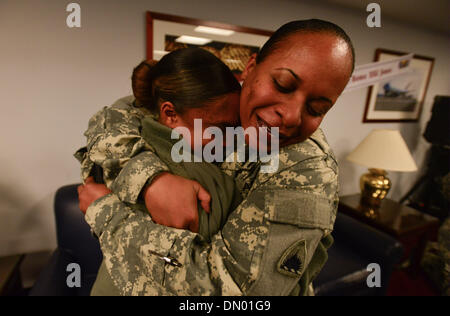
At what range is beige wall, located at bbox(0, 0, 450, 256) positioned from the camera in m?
1.24

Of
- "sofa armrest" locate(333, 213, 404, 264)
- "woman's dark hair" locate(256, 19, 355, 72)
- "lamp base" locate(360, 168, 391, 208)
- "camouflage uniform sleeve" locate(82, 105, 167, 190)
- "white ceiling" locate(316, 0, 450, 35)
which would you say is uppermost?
"white ceiling" locate(316, 0, 450, 35)

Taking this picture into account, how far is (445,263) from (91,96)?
1.76m

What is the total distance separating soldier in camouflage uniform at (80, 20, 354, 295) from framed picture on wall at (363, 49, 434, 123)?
210 cm

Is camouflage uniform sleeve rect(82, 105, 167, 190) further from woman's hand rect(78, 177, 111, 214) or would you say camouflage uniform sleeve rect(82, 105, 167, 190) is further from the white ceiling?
the white ceiling

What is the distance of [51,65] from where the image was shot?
51.8 inches

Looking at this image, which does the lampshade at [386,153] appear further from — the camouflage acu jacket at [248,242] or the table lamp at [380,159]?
the camouflage acu jacket at [248,242]

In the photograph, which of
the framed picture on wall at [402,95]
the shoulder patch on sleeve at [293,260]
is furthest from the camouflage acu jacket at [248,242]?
the framed picture on wall at [402,95]

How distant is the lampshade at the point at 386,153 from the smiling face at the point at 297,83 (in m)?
1.75

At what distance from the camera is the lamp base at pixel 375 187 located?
189 centimetres

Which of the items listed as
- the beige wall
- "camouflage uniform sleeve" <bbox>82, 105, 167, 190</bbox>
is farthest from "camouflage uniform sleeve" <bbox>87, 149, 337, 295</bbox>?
the beige wall

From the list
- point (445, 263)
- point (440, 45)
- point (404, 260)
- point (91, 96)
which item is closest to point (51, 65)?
point (91, 96)

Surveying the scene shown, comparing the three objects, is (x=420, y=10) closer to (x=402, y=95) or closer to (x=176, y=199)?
(x=402, y=95)

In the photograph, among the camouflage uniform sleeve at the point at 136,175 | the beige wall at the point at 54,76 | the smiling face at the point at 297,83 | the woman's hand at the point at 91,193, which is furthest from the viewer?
the beige wall at the point at 54,76

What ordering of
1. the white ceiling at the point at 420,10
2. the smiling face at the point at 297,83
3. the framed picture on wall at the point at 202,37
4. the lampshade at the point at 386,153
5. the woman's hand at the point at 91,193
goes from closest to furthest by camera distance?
the smiling face at the point at 297,83, the woman's hand at the point at 91,193, the white ceiling at the point at 420,10, the framed picture on wall at the point at 202,37, the lampshade at the point at 386,153
